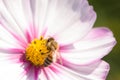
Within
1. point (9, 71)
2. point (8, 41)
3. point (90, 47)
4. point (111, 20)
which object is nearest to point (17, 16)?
point (8, 41)

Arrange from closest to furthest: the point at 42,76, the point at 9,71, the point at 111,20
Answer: the point at 9,71, the point at 42,76, the point at 111,20

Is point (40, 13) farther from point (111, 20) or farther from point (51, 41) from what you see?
point (111, 20)

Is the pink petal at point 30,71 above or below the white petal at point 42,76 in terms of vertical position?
above

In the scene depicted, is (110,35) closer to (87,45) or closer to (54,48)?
(87,45)

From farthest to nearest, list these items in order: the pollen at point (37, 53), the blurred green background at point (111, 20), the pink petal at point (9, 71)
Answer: the blurred green background at point (111, 20), the pollen at point (37, 53), the pink petal at point (9, 71)

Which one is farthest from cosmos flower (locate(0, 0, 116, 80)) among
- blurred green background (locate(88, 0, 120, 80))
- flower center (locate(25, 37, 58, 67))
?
blurred green background (locate(88, 0, 120, 80))

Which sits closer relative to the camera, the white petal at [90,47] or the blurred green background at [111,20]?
the white petal at [90,47]

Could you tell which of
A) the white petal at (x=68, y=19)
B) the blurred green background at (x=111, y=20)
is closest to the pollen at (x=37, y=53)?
the white petal at (x=68, y=19)

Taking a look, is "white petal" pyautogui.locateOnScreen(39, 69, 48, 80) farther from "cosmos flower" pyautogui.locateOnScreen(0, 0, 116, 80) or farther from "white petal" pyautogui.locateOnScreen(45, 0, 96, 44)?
"white petal" pyautogui.locateOnScreen(45, 0, 96, 44)

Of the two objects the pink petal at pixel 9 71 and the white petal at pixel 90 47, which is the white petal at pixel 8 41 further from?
the white petal at pixel 90 47
